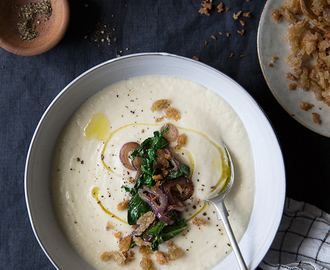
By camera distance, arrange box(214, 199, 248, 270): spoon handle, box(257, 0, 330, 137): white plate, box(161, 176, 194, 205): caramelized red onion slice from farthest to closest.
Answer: box(257, 0, 330, 137): white plate → box(161, 176, 194, 205): caramelized red onion slice → box(214, 199, 248, 270): spoon handle

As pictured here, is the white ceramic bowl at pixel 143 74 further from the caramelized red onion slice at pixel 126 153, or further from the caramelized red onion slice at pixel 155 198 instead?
the caramelized red onion slice at pixel 155 198

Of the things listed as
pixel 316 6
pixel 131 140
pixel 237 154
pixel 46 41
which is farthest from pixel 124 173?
pixel 316 6

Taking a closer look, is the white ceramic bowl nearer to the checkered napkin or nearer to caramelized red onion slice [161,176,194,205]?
the checkered napkin

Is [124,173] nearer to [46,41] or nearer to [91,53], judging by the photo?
[91,53]

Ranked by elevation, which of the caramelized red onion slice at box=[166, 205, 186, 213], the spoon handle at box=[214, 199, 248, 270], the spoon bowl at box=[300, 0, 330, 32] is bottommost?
the spoon handle at box=[214, 199, 248, 270]

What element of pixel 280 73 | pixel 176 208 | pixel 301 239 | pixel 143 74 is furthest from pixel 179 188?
pixel 280 73

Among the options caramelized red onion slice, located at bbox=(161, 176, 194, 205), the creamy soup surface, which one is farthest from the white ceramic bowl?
caramelized red onion slice, located at bbox=(161, 176, 194, 205)
